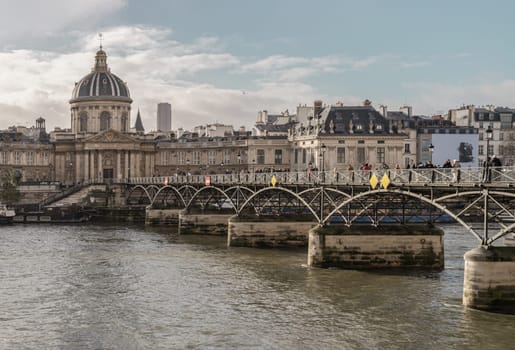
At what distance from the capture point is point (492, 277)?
28.6 metres

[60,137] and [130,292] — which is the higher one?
[60,137]

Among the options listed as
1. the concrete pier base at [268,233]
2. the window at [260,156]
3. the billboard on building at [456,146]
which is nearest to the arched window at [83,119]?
the window at [260,156]

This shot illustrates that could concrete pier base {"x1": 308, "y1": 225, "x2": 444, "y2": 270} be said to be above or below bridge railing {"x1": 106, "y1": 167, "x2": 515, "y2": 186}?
below

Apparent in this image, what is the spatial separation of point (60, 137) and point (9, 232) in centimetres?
6209

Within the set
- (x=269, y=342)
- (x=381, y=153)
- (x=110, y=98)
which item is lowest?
(x=269, y=342)

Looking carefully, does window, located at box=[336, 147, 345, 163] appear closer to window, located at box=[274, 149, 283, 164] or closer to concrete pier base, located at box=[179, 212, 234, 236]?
window, located at box=[274, 149, 283, 164]

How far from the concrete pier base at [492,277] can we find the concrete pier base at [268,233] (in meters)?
25.9

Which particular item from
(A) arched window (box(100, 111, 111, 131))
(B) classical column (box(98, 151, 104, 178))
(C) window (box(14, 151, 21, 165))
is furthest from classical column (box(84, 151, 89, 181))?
(C) window (box(14, 151, 21, 165))

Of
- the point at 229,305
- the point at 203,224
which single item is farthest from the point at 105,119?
the point at 229,305

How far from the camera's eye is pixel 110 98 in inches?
5369

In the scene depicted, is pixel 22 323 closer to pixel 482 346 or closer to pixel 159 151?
pixel 482 346

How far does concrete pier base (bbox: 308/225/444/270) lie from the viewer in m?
41.6

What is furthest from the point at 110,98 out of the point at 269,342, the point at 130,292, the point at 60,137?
the point at 269,342

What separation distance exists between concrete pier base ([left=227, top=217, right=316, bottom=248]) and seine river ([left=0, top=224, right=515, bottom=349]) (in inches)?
112
